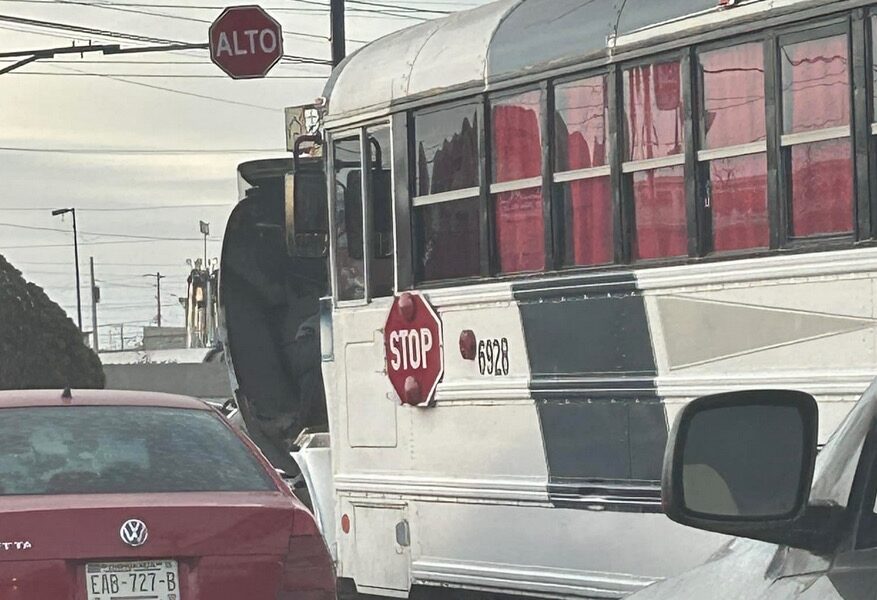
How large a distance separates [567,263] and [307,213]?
2207 mm

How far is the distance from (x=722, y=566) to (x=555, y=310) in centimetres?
442

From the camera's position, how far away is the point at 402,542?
29.0 ft

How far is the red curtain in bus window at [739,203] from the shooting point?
6895 millimetres

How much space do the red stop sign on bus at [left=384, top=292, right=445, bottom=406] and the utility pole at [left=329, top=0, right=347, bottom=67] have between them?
14.6 meters

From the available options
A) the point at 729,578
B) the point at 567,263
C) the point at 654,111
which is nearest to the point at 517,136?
the point at 567,263

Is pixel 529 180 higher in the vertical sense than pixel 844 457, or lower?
higher

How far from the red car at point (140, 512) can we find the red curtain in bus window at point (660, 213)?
1789 millimetres

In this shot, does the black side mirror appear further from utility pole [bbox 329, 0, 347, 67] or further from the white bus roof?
utility pole [bbox 329, 0, 347, 67]

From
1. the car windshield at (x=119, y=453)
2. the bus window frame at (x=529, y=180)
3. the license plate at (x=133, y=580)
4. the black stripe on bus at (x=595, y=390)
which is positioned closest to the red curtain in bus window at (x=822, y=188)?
the black stripe on bus at (x=595, y=390)

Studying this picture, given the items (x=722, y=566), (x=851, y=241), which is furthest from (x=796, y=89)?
(x=722, y=566)

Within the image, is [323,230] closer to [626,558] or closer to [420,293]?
[420,293]

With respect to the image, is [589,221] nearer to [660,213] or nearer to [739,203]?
[660,213]

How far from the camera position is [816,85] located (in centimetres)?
664

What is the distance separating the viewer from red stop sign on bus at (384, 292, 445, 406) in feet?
28.0
